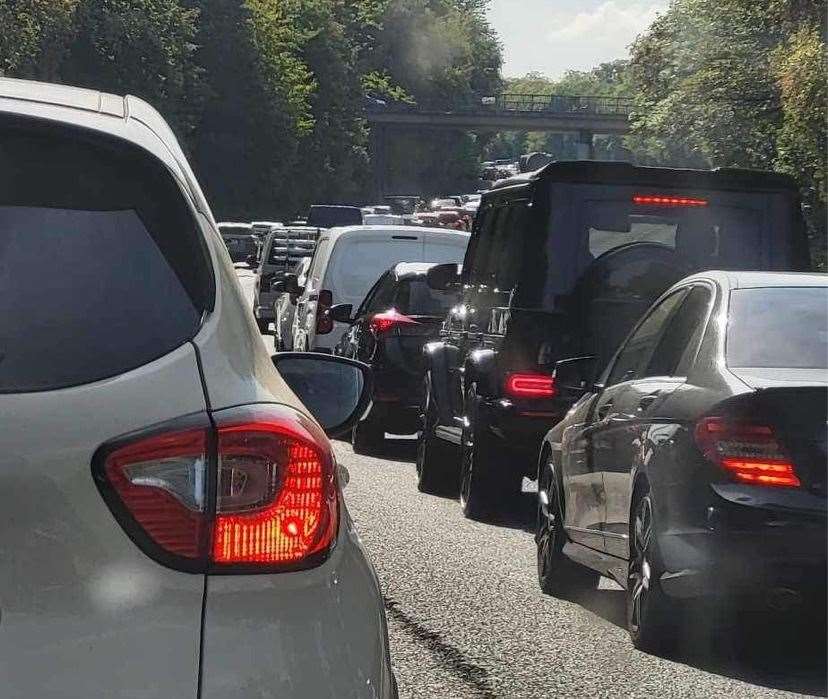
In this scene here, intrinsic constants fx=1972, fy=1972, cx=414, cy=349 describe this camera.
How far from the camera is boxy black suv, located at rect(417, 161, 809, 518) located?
1067 centimetres

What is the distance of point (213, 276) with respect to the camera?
296 centimetres

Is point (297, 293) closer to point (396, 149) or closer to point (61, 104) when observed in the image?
point (61, 104)

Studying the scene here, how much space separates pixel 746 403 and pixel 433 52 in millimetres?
172474

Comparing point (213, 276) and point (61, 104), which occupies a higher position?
point (61, 104)

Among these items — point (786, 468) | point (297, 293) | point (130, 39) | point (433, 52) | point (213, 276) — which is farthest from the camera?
point (433, 52)

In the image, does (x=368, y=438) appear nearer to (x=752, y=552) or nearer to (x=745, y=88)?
(x=752, y=552)

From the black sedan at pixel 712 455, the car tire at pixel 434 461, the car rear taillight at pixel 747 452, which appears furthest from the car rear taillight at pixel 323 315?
the car rear taillight at pixel 747 452

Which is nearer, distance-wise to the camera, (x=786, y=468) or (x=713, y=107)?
(x=786, y=468)

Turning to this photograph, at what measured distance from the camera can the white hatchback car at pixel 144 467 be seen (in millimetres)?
2615

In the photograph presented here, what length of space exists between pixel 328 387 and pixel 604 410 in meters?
4.22

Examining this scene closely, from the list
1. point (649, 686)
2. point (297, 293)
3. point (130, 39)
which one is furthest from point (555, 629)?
point (130, 39)

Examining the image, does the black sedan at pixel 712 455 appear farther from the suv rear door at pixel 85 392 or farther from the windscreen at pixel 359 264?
the windscreen at pixel 359 264

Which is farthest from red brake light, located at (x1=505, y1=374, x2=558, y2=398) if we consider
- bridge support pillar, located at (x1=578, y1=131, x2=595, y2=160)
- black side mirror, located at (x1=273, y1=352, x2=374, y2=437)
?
bridge support pillar, located at (x1=578, y1=131, x2=595, y2=160)

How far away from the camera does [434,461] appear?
13.0 meters
